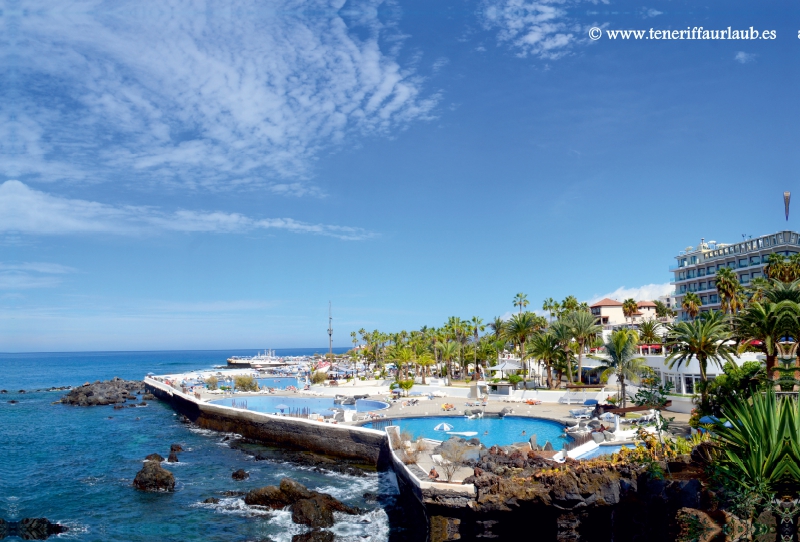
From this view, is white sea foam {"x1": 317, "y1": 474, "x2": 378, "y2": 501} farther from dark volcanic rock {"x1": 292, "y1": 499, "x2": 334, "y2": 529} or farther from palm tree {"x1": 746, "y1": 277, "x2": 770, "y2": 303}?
palm tree {"x1": 746, "y1": 277, "x2": 770, "y2": 303}

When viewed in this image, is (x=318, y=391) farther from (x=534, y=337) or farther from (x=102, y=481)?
(x=102, y=481)

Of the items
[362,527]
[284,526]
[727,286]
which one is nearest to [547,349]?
[727,286]

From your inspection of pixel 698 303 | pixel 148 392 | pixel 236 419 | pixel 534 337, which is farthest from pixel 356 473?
pixel 148 392

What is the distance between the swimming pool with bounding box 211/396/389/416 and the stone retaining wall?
3.76 m

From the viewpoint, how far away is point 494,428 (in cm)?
3622

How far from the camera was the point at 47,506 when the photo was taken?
2639 centimetres

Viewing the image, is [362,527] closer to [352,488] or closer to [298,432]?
[352,488]

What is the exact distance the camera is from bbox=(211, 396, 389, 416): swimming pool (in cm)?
4764

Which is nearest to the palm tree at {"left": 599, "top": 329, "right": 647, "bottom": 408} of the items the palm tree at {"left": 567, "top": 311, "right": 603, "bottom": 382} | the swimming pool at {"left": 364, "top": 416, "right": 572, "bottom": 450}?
the swimming pool at {"left": 364, "top": 416, "right": 572, "bottom": 450}

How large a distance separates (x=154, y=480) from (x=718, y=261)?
77.2 m

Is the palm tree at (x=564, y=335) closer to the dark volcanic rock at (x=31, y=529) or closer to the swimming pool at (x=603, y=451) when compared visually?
the swimming pool at (x=603, y=451)

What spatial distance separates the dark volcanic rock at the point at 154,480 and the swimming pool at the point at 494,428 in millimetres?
13348

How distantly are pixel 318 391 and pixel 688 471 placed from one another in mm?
46787

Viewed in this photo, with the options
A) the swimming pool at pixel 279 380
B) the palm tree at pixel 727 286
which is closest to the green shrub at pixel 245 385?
the swimming pool at pixel 279 380
